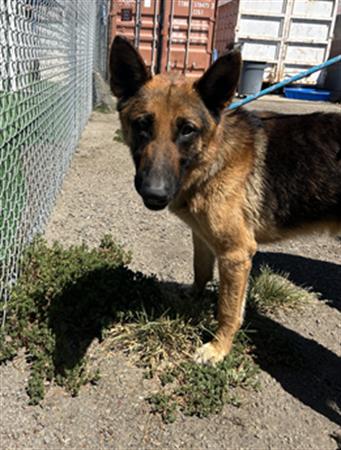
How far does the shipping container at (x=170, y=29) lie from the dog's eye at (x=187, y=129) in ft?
38.1

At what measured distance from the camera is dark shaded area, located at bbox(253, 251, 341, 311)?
392cm

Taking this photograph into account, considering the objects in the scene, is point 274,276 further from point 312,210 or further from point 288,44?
point 288,44

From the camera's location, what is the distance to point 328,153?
9.25 feet

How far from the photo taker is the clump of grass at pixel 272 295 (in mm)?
3486

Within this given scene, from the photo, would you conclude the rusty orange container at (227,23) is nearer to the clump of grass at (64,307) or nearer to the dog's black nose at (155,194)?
the clump of grass at (64,307)

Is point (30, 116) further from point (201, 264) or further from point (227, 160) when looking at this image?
point (201, 264)

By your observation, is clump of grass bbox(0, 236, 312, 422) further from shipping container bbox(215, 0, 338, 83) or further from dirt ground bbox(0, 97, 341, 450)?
shipping container bbox(215, 0, 338, 83)

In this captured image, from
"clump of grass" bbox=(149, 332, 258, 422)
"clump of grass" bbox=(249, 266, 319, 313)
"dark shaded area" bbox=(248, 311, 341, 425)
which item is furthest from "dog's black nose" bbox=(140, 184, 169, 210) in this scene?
"clump of grass" bbox=(249, 266, 319, 313)

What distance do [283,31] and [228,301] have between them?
16.8 meters

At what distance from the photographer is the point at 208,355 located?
2.81 meters

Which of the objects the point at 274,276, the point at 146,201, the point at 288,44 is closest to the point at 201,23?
the point at 288,44

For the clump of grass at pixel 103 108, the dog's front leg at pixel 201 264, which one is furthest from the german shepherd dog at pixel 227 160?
the clump of grass at pixel 103 108

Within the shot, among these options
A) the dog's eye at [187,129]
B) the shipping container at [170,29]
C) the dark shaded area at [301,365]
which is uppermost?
the shipping container at [170,29]

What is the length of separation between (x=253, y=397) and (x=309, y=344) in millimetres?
763
